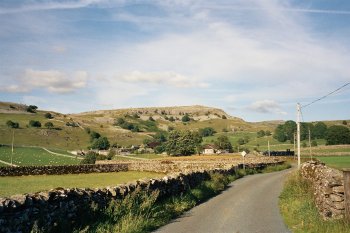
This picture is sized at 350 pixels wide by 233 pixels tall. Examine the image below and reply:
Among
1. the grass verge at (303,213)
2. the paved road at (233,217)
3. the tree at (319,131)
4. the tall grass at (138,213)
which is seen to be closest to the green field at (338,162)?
the grass verge at (303,213)

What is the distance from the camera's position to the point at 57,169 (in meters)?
67.5

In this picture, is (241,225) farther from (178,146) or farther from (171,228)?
(178,146)

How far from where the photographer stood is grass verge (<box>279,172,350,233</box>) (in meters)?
13.4

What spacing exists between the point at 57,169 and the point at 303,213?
187 ft

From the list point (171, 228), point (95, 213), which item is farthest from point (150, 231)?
point (95, 213)

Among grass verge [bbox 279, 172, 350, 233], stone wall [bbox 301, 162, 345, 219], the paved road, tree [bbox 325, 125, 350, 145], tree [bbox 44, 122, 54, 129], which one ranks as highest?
tree [bbox 44, 122, 54, 129]

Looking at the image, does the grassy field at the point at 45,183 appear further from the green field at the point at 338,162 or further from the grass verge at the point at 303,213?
the green field at the point at 338,162

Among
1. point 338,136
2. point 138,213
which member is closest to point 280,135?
point 338,136

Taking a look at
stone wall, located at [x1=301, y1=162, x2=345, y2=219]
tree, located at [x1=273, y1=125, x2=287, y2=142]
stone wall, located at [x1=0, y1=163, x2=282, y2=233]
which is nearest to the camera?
stone wall, located at [x1=0, y1=163, x2=282, y2=233]

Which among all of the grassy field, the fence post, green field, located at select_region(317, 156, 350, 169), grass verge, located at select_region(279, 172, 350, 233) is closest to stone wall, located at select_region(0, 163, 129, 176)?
the grassy field

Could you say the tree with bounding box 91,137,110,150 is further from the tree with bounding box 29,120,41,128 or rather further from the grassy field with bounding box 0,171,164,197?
the grassy field with bounding box 0,171,164,197

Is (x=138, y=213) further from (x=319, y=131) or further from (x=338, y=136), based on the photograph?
(x=319, y=131)

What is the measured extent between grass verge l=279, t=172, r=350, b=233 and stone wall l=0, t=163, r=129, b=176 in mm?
49062

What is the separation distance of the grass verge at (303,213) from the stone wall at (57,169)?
49.1m
